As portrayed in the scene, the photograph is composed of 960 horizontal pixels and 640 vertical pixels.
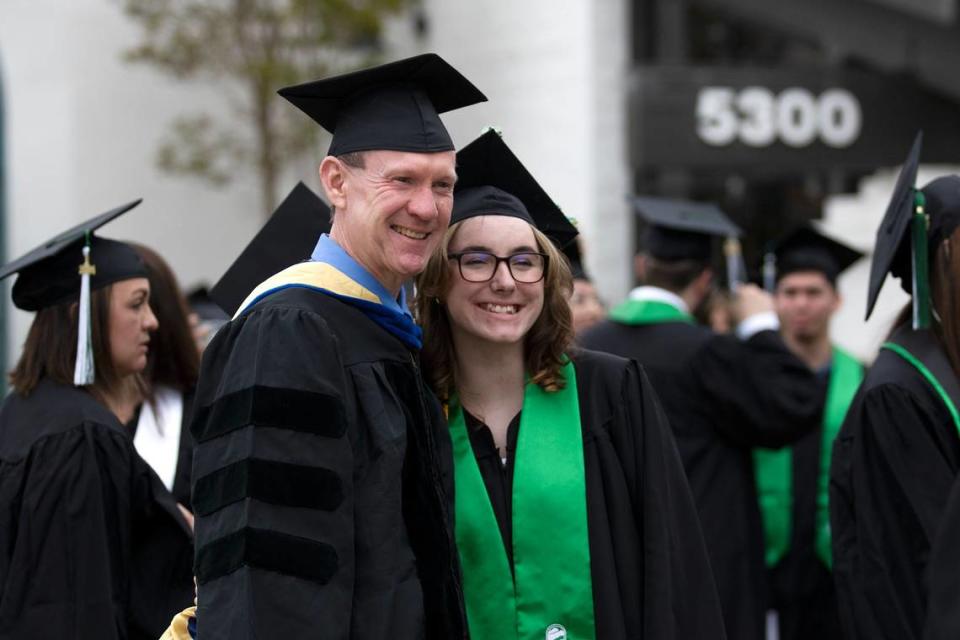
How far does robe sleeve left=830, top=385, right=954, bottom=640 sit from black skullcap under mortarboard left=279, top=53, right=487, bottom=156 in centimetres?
145

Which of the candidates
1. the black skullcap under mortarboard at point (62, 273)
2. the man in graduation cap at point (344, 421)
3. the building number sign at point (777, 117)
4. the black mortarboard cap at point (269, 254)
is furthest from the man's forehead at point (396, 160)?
the building number sign at point (777, 117)

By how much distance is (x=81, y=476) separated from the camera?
384 cm

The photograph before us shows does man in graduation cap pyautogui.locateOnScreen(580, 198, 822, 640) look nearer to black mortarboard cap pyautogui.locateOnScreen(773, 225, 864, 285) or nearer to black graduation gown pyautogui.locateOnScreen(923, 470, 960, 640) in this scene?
black mortarboard cap pyautogui.locateOnScreen(773, 225, 864, 285)

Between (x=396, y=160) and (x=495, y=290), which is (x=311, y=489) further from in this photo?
(x=495, y=290)

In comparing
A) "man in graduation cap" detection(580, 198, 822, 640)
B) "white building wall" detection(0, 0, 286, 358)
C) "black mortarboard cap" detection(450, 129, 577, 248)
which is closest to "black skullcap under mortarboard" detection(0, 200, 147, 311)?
"black mortarboard cap" detection(450, 129, 577, 248)

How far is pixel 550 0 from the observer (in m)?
13.3

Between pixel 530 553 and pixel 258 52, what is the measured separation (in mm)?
12416

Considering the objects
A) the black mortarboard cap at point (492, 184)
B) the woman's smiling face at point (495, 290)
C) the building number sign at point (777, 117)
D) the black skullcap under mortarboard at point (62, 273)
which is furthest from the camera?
the building number sign at point (777, 117)

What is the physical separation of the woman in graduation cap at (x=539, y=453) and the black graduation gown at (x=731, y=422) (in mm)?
1739

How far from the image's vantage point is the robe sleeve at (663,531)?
3168mm

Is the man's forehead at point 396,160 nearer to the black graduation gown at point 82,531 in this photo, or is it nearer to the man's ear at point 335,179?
the man's ear at point 335,179

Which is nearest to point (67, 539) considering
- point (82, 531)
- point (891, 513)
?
point (82, 531)

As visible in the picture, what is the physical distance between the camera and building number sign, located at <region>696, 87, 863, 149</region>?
11125 mm

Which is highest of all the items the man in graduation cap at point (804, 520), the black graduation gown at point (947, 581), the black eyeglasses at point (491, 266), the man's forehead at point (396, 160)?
the man's forehead at point (396, 160)
